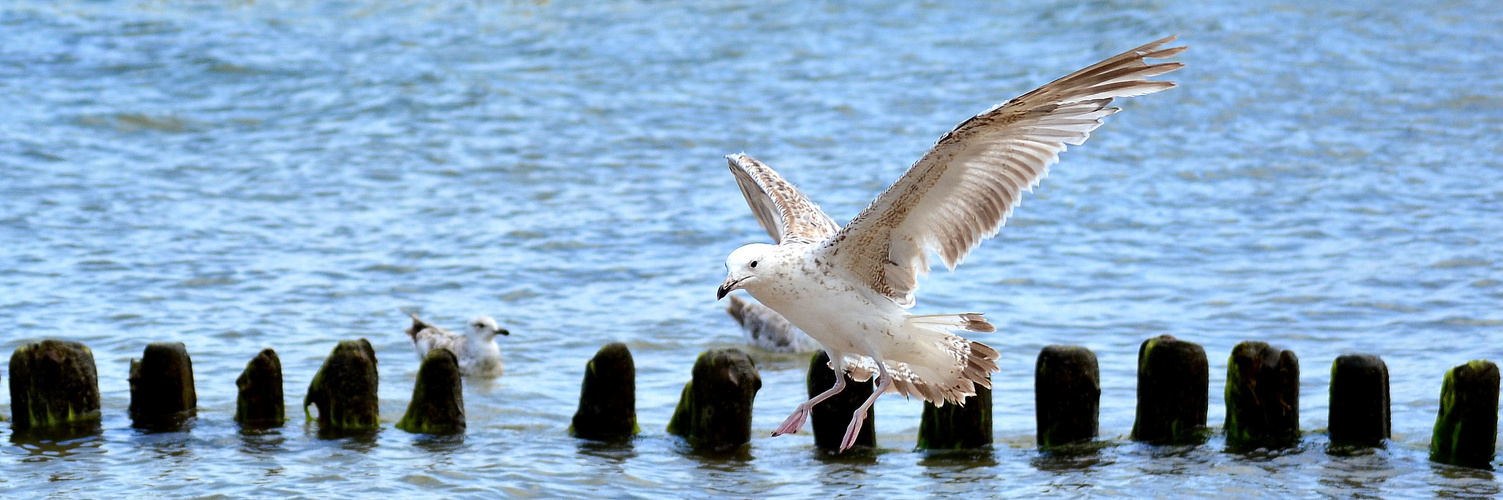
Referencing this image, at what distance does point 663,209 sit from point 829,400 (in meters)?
6.57

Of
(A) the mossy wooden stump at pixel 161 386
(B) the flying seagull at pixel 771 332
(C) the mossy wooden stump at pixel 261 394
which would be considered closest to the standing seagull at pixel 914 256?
(C) the mossy wooden stump at pixel 261 394

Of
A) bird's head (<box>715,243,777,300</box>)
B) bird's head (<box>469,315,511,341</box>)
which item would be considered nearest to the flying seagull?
bird's head (<box>469,315,511,341</box>)

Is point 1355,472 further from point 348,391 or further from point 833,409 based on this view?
point 348,391

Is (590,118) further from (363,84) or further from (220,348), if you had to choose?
(220,348)

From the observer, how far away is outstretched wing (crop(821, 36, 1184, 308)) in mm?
4633

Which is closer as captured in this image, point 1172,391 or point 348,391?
point 1172,391

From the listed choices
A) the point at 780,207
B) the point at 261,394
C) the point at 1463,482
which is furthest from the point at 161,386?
the point at 1463,482

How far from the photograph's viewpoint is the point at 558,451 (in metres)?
6.30

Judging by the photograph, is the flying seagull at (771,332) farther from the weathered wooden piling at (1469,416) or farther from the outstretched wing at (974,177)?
the weathered wooden piling at (1469,416)

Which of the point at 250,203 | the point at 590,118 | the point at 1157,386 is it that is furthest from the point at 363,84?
the point at 1157,386

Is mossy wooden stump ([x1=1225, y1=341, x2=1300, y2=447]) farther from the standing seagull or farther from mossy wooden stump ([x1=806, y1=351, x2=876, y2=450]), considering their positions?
mossy wooden stump ([x1=806, y1=351, x2=876, y2=450])

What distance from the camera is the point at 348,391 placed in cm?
648

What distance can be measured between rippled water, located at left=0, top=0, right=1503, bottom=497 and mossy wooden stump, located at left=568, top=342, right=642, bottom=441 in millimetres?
143

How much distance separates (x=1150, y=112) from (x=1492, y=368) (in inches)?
403
